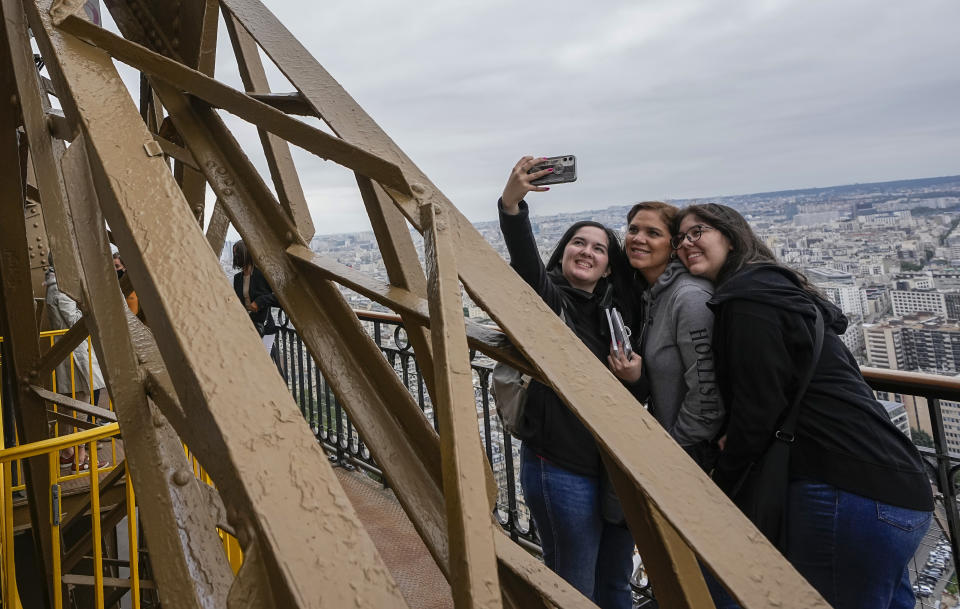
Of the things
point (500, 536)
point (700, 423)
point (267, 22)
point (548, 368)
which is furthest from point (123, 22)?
point (700, 423)

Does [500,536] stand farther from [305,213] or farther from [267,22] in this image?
[267,22]

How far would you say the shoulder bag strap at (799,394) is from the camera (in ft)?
6.38

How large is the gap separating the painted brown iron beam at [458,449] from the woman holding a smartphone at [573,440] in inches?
47.7

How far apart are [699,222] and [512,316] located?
4.53 feet

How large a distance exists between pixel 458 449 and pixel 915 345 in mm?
2243

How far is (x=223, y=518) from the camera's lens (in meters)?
1.40

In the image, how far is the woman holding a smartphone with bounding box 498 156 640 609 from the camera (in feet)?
7.95

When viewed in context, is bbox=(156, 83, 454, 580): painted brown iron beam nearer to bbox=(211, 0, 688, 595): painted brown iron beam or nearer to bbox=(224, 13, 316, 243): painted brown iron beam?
bbox=(224, 13, 316, 243): painted brown iron beam

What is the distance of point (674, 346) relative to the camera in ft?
7.39

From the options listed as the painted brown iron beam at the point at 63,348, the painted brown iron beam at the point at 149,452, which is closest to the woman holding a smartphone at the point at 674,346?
the painted brown iron beam at the point at 149,452

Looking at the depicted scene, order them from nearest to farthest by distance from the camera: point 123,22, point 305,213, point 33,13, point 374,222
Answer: point 33,13 → point 374,222 → point 305,213 → point 123,22

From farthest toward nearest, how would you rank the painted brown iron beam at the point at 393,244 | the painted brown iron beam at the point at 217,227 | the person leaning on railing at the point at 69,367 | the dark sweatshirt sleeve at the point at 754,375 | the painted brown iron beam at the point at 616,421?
the person leaning on railing at the point at 69,367, the painted brown iron beam at the point at 217,227, the dark sweatshirt sleeve at the point at 754,375, the painted brown iron beam at the point at 393,244, the painted brown iron beam at the point at 616,421

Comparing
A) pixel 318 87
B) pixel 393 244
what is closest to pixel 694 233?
pixel 393 244

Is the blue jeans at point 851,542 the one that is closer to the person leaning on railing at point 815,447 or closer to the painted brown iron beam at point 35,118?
the person leaning on railing at point 815,447
